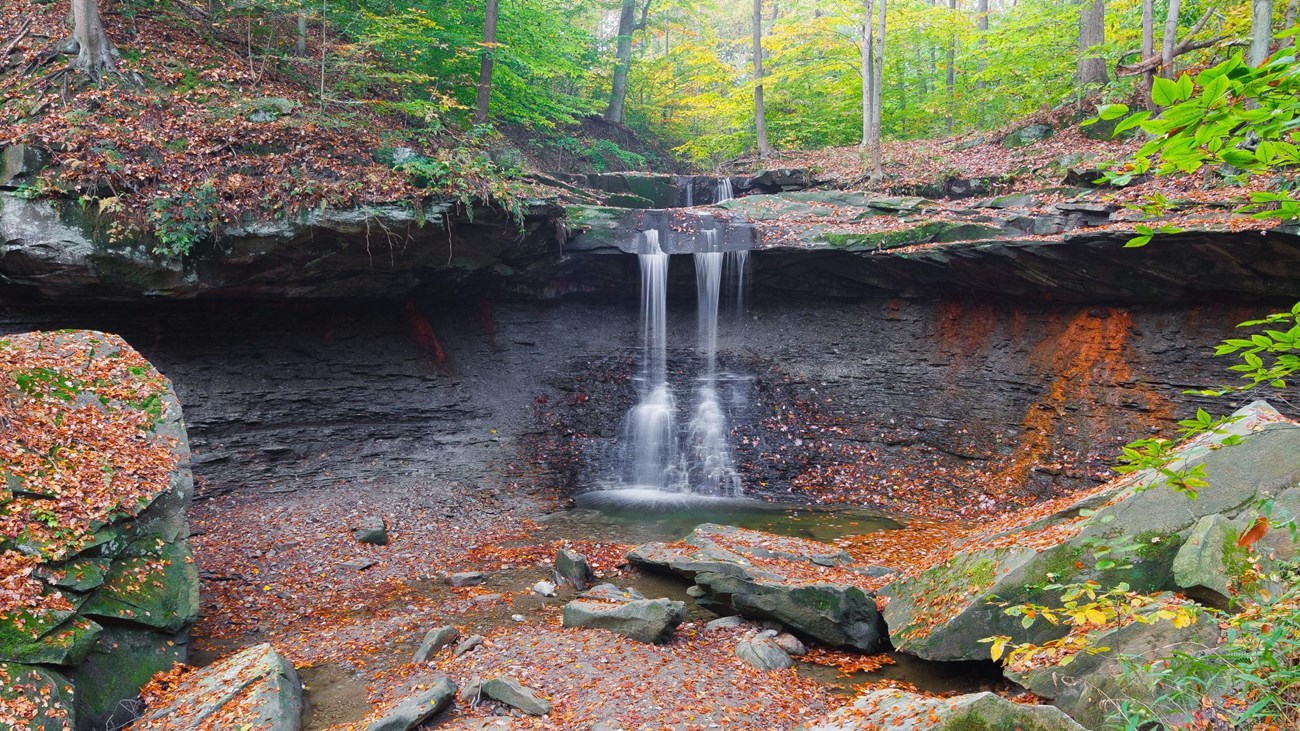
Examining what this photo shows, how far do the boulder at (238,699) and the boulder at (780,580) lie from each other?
152 inches

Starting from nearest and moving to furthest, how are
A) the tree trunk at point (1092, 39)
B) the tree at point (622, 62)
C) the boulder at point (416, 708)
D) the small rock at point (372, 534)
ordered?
the boulder at point (416, 708) → the small rock at point (372, 534) → the tree trunk at point (1092, 39) → the tree at point (622, 62)

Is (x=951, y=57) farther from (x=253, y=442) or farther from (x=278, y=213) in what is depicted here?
(x=253, y=442)

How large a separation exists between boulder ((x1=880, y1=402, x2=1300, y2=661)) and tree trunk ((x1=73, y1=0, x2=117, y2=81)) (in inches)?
513

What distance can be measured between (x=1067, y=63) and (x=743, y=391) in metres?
11.6

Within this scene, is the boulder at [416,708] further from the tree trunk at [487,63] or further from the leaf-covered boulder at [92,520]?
the tree trunk at [487,63]

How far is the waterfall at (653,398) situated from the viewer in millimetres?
13367

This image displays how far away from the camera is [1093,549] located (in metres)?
4.70

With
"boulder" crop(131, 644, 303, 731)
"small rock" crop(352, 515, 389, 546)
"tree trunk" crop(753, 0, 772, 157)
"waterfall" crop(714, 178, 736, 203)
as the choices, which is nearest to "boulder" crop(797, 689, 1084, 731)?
"boulder" crop(131, 644, 303, 731)

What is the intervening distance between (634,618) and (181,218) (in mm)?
8233

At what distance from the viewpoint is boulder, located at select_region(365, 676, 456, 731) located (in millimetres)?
4762

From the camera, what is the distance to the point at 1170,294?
10.5 meters

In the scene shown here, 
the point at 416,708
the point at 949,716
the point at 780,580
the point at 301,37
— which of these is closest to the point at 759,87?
the point at 301,37

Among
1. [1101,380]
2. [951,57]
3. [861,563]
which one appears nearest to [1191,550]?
[861,563]

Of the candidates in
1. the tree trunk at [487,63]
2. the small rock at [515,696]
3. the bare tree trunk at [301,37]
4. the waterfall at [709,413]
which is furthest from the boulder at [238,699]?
the tree trunk at [487,63]
